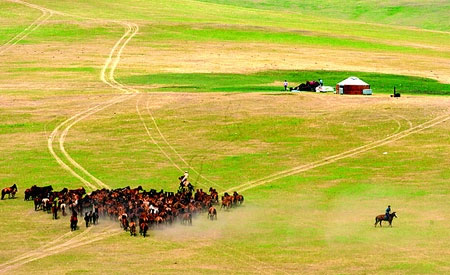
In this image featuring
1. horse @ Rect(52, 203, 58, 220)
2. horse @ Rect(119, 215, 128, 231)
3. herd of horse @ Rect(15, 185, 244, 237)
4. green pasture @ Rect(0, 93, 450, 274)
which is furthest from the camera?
horse @ Rect(52, 203, 58, 220)

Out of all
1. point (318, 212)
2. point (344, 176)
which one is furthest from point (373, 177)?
point (318, 212)

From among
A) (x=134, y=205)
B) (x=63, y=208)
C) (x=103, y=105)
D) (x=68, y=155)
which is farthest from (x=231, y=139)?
(x=134, y=205)

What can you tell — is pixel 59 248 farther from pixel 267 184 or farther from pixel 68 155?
pixel 68 155

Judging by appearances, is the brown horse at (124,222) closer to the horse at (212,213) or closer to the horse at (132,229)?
the horse at (132,229)

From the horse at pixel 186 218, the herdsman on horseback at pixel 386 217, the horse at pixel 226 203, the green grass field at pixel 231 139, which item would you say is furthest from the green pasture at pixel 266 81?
the herdsman on horseback at pixel 386 217

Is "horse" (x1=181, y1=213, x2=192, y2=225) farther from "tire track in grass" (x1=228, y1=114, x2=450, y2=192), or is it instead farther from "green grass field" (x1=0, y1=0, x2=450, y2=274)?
"tire track in grass" (x1=228, y1=114, x2=450, y2=192)

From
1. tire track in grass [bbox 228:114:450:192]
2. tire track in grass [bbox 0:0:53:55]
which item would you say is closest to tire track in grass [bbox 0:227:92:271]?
tire track in grass [bbox 228:114:450:192]

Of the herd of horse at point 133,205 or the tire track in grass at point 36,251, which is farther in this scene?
the herd of horse at point 133,205
